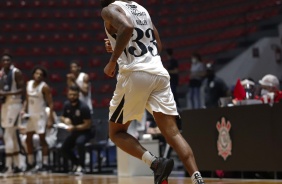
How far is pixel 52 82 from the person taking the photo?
19125 millimetres

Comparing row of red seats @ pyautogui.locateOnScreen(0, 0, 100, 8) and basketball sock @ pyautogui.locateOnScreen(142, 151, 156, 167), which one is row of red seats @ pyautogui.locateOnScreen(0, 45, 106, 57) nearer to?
row of red seats @ pyautogui.locateOnScreen(0, 0, 100, 8)

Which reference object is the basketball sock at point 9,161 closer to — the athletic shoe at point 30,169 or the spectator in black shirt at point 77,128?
the athletic shoe at point 30,169

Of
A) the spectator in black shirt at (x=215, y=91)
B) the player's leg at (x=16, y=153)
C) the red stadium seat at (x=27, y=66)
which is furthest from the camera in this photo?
the red stadium seat at (x=27, y=66)

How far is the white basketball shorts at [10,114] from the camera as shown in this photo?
1170cm

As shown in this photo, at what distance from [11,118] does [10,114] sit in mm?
80

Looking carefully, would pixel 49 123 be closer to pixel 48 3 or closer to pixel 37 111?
pixel 37 111

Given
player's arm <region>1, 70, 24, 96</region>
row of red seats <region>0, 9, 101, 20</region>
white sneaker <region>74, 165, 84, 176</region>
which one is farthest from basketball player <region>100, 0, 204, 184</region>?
row of red seats <region>0, 9, 101, 20</region>

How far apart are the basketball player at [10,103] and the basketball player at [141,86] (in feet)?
22.6

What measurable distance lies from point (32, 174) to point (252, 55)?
6.10 m

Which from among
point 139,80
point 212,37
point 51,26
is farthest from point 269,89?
point 51,26

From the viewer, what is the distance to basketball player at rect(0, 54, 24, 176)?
11648 millimetres

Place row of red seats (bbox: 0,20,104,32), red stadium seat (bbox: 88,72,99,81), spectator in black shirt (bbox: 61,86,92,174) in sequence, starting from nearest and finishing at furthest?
spectator in black shirt (bbox: 61,86,92,174), red stadium seat (bbox: 88,72,99,81), row of red seats (bbox: 0,20,104,32)

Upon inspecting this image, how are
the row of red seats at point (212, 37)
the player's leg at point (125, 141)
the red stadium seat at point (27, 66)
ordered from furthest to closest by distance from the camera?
the red stadium seat at point (27, 66)
the row of red seats at point (212, 37)
the player's leg at point (125, 141)

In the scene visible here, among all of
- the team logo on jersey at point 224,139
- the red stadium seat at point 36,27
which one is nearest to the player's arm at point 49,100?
the team logo on jersey at point 224,139
